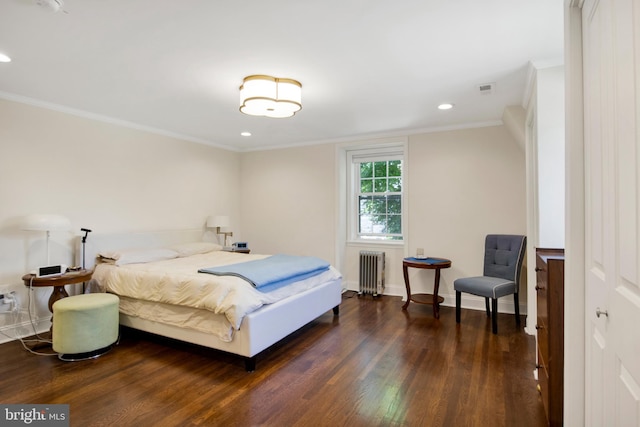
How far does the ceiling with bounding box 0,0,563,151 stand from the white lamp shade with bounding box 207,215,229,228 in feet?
5.86

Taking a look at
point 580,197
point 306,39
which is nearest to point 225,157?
point 306,39

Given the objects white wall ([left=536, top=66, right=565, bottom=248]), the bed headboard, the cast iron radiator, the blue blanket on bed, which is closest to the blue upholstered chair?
white wall ([left=536, top=66, right=565, bottom=248])

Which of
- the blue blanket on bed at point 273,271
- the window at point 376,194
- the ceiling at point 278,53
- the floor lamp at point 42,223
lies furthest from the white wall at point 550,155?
the floor lamp at point 42,223

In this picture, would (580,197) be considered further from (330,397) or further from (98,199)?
(98,199)

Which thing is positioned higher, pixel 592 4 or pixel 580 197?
pixel 592 4

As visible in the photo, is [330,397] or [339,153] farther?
[339,153]

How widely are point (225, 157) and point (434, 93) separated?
3.69 meters

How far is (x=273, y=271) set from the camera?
10.3 ft

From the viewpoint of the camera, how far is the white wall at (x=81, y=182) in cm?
328

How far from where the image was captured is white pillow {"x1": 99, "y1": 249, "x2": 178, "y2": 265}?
3639 mm

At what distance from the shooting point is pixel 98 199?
3.95 meters

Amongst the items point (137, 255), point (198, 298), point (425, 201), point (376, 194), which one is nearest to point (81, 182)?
point (137, 255)

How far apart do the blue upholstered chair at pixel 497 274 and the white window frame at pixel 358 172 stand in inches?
45.9

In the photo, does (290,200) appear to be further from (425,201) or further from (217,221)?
(425,201)
